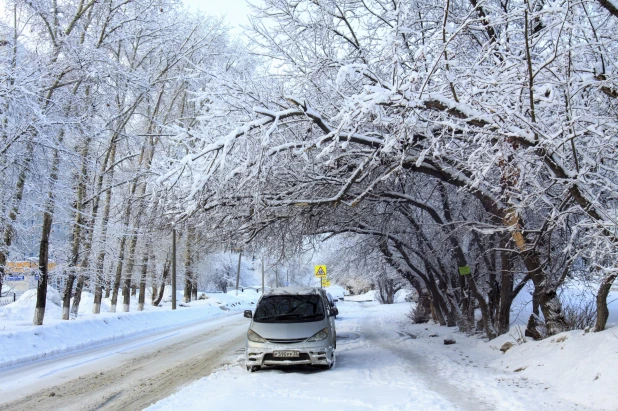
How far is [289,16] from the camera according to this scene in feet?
32.8

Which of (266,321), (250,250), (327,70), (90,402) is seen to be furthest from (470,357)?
(90,402)

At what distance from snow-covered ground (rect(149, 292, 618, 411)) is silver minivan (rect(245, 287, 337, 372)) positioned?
0.27 m

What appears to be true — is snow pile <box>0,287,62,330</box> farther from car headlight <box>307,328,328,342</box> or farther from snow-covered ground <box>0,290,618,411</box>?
car headlight <box>307,328,328,342</box>

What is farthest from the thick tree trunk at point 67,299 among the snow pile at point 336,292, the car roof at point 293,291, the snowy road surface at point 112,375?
the snow pile at point 336,292

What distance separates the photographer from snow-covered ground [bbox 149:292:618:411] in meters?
6.41

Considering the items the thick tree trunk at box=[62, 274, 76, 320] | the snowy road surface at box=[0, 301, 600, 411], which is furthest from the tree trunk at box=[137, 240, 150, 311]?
the snowy road surface at box=[0, 301, 600, 411]

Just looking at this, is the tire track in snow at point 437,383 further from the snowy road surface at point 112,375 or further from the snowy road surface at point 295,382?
the snowy road surface at point 112,375

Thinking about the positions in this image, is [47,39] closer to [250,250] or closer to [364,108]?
[250,250]

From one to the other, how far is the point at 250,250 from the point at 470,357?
6.30 metres

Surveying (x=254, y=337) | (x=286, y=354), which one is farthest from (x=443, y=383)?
(x=254, y=337)

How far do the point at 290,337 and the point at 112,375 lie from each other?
3.78 m

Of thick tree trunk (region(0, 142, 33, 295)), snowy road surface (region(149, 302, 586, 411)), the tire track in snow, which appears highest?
thick tree trunk (region(0, 142, 33, 295))

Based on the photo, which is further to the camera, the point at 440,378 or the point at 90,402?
the point at 440,378

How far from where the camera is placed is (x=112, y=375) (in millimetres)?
9781
